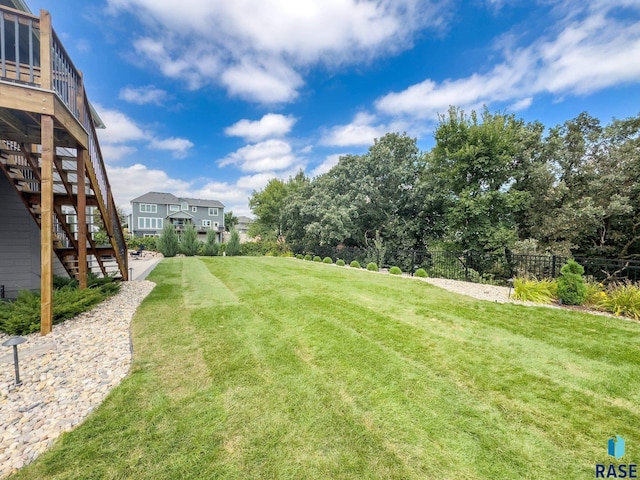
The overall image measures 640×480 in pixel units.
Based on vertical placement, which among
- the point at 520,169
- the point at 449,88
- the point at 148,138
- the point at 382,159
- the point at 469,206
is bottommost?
the point at 469,206

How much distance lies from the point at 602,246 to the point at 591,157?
4.06 m

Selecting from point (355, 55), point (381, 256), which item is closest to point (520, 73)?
point (355, 55)

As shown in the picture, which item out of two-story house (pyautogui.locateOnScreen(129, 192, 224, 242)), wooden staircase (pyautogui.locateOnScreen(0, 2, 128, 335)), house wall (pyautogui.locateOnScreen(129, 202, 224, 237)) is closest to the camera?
wooden staircase (pyautogui.locateOnScreen(0, 2, 128, 335))

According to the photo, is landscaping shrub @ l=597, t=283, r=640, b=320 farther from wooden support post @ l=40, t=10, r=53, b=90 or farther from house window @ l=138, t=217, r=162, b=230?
house window @ l=138, t=217, r=162, b=230

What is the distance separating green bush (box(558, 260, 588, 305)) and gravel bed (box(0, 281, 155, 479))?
27.0 feet

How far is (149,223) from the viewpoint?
106 feet

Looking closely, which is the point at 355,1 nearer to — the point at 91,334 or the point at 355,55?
the point at 355,55

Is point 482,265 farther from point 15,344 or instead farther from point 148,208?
point 148,208

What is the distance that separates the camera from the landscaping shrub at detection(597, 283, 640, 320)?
4.88 meters

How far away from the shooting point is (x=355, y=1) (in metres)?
7.58

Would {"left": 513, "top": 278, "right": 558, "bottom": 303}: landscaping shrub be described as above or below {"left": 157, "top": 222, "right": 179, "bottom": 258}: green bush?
below

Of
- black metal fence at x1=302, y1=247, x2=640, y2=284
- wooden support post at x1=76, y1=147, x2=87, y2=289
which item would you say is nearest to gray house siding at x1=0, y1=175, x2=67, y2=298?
wooden support post at x1=76, y1=147, x2=87, y2=289

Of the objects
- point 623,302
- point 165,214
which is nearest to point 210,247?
point 165,214

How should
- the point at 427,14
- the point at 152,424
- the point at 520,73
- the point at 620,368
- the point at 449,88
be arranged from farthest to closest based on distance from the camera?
the point at 449,88, the point at 520,73, the point at 427,14, the point at 620,368, the point at 152,424
